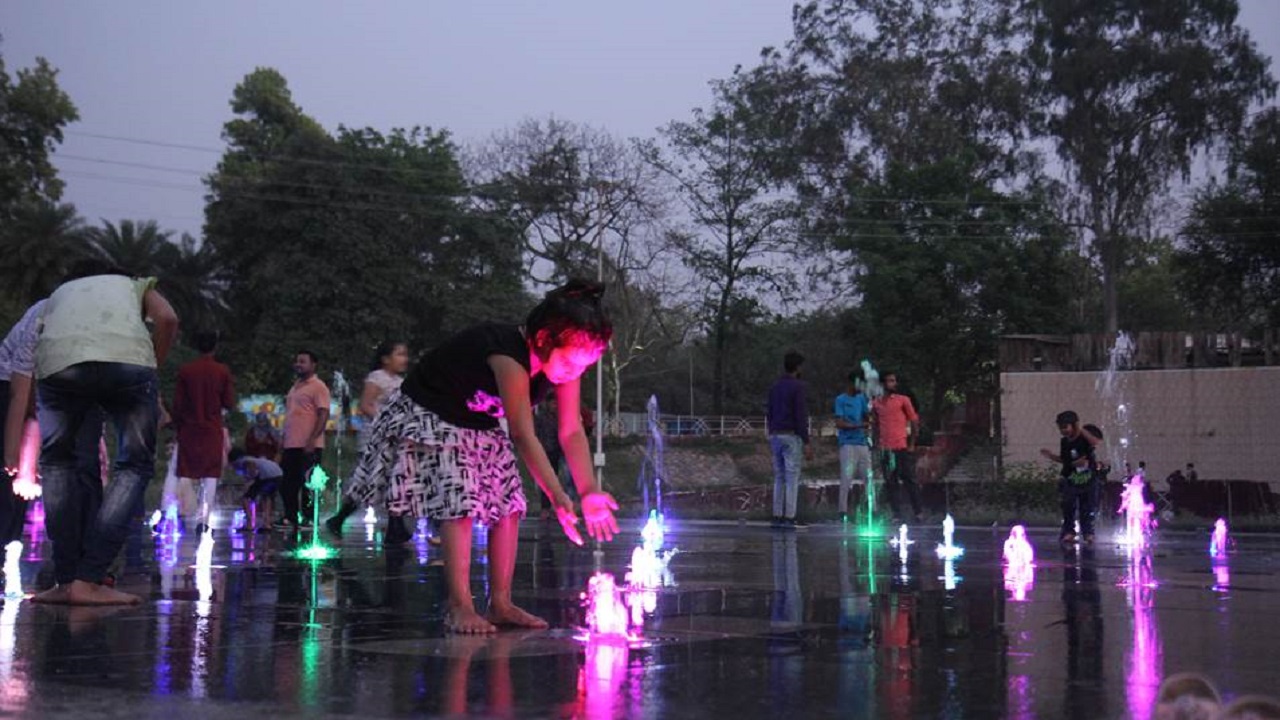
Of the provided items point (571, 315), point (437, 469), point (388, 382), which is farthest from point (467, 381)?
point (388, 382)

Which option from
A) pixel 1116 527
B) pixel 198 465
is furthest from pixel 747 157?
pixel 198 465

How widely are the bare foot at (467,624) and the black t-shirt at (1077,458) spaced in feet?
32.7

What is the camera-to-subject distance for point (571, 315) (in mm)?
6148

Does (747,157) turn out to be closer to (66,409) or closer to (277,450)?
(277,450)

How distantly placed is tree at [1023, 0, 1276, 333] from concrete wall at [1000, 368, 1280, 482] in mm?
19481

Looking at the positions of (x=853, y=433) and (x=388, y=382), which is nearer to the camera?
(x=388, y=382)

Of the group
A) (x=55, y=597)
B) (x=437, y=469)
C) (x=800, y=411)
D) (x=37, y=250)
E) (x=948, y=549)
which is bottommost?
(x=55, y=597)

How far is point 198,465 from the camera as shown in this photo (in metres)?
13.1

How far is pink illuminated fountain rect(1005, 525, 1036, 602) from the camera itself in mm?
8613

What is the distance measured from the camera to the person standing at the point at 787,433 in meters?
16.8

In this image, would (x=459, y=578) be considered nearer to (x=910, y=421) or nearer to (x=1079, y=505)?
(x=1079, y=505)

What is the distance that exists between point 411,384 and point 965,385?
47.0 meters

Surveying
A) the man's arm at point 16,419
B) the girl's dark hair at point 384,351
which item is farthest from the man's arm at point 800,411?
the man's arm at point 16,419

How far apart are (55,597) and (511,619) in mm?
2412
